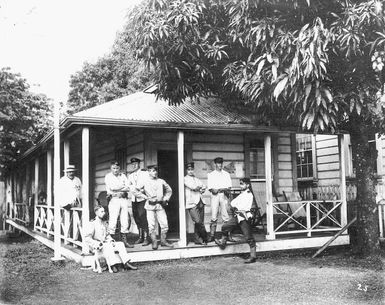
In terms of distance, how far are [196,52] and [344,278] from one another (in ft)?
17.4

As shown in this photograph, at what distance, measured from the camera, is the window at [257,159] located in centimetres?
1246

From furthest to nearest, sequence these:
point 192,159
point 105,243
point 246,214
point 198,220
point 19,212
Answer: point 19,212
point 192,159
point 198,220
point 246,214
point 105,243

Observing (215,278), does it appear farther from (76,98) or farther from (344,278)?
(76,98)

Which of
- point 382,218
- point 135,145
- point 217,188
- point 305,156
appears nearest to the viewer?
point 217,188

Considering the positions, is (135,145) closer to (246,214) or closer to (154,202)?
(154,202)

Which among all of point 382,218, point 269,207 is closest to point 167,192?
point 269,207

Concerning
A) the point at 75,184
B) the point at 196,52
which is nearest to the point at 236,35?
the point at 196,52

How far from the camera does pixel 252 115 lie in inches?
438

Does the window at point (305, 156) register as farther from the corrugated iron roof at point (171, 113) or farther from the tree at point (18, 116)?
the tree at point (18, 116)

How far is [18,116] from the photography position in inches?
582

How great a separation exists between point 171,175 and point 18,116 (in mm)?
6163

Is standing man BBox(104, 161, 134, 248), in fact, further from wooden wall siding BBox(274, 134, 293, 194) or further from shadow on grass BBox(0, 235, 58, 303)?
wooden wall siding BBox(274, 134, 293, 194)

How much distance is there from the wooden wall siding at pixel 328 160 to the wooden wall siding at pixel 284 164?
1.94 metres

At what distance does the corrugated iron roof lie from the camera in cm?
976
